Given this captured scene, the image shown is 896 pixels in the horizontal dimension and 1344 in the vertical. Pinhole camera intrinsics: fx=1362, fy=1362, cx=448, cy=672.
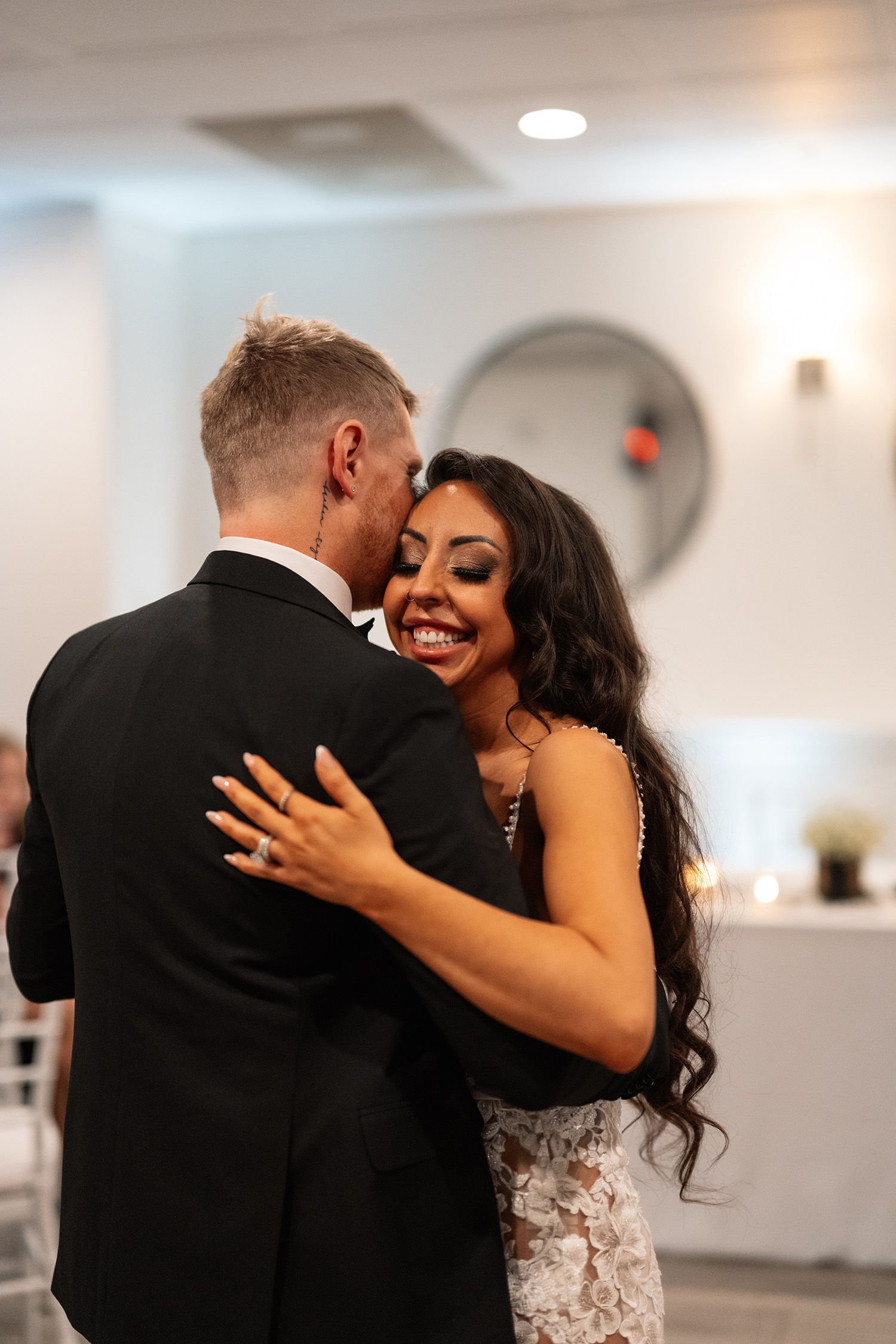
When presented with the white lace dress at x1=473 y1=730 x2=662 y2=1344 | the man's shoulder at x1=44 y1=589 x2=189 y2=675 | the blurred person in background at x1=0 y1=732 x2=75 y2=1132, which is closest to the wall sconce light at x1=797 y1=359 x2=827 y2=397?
the blurred person in background at x1=0 y1=732 x2=75 y2=1132

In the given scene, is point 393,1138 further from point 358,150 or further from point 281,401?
point 358,150

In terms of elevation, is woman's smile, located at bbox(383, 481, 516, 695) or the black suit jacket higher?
woman's smile, located at bbox(383, 481, 516, 695)

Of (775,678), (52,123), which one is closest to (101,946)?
(52,123)

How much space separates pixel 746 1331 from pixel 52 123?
4.06 m

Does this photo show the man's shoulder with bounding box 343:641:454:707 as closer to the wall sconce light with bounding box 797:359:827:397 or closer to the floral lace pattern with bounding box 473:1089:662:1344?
the floral lace pattern with bounding box 473:1089:662:1344

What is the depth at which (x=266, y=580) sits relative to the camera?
4.29 ft

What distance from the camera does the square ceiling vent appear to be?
4.34m

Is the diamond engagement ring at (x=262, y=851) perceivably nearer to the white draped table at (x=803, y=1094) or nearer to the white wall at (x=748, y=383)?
the white draped table at (x=803, y=1094)

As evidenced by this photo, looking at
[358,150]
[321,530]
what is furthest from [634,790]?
[358,150]

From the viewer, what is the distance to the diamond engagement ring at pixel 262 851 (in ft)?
3.90

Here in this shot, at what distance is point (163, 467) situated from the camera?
18.9ft

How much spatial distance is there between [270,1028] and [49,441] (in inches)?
179

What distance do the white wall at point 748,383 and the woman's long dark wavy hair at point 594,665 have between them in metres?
3.72

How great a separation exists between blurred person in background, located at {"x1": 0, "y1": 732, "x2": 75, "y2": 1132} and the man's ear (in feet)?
8.26
